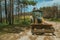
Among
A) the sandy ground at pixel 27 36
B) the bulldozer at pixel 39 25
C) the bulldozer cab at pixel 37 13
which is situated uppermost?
the bulldozer cab at pixel 37 13

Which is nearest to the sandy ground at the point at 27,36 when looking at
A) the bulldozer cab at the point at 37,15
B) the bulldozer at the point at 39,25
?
the bulldozer at the point at 39,25

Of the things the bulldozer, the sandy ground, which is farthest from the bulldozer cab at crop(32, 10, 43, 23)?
the sandy ground

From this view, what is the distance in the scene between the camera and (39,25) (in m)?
2.99

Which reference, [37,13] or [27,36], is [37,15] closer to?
[37,13]

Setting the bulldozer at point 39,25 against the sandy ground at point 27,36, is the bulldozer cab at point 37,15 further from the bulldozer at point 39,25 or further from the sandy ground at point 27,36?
the sandy ground at point 27,36

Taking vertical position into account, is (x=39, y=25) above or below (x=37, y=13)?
below

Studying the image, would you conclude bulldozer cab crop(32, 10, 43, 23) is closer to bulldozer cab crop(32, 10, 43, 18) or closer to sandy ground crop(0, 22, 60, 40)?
bulldozer cab crop(32, 10, 43, 18)

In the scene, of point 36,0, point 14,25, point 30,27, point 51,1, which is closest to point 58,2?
point 51,1

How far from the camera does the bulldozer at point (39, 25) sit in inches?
118

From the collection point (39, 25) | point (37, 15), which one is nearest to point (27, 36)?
point (39, 25)

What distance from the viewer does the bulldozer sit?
299 cm

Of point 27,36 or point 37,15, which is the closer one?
point 27,36

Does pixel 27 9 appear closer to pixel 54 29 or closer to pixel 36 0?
pixel 36 0

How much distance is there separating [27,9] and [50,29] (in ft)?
1.61
